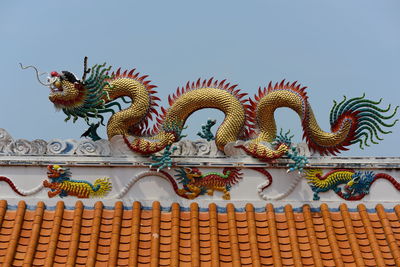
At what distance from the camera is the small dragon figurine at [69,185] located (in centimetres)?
1154

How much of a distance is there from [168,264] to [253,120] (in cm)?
287

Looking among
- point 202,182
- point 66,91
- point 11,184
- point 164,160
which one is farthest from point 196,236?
point 66,91

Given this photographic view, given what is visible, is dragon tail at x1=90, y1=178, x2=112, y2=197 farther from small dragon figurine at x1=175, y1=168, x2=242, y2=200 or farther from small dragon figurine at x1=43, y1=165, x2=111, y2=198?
small dragon figurine at x1=175, y1=168, x2=242, y2=200

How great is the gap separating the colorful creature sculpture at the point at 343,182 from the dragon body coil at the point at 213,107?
405mm

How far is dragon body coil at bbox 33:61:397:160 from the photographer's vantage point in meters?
11.9

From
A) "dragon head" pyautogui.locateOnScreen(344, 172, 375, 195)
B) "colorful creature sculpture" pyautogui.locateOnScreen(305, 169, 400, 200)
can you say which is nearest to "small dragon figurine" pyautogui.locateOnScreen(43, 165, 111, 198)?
"colorful creature sculpture" pyautogui.locateOnScreen(305, 169, 400, 200)

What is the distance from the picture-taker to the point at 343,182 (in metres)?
11.9

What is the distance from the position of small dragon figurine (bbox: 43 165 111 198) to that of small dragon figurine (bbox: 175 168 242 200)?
1075 millimetres

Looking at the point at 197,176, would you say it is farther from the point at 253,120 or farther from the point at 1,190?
the point at 1,190

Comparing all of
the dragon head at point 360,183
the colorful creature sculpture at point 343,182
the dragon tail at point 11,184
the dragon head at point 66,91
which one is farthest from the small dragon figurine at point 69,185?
the dragon head at point 360,183

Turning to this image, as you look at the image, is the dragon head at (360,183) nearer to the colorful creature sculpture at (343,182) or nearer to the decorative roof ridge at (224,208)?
the colorful creature sculpture at (343,182)

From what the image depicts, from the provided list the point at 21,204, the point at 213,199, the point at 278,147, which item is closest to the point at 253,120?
the point at 278,147

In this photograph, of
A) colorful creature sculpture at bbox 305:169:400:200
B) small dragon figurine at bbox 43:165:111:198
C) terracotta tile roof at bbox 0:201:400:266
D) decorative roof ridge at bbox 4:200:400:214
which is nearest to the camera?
terracotta tile roof at bbox 0:201:400:266

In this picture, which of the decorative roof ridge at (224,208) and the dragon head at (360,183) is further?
the dragon head at (360,183)
